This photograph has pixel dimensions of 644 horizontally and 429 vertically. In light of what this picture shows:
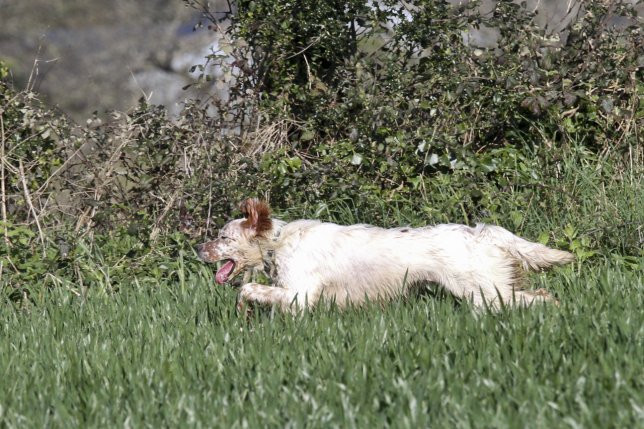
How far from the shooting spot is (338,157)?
7.81m

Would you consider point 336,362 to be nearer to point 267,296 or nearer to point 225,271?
point 267,296

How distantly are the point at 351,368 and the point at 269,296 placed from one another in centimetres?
153

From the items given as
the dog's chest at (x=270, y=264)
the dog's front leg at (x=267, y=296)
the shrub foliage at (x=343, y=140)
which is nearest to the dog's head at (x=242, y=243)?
the dog's chest at (x=270, y=264)

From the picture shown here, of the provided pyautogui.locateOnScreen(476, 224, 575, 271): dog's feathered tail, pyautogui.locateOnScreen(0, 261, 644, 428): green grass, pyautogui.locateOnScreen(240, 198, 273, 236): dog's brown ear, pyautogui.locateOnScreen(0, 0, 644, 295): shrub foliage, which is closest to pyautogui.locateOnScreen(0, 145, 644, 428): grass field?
pyautogui.locateOnScreen(0, 261, 644, 428): green grass

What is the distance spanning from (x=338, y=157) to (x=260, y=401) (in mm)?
3974

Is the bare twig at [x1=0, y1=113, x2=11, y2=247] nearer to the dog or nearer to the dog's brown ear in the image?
the dog

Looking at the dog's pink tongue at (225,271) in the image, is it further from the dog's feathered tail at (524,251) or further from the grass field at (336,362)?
the dog's feathered tail at (524,251)

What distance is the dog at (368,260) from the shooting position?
554 centimetres

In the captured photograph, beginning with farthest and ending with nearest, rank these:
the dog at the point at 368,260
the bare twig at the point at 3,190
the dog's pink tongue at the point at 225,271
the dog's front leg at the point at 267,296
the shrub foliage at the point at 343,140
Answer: the shrub foliage at the point at 343,140 → the bare twig at the point at 3,190 → the dog's pink tongue at the point at 225,271 → the dog's front leg at the point at 267,296 → the dog at the point at 368,260

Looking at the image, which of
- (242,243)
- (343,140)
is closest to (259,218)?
(242,243)

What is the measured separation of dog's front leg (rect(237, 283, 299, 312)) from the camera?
18.9 ft

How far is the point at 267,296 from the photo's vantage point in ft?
18.9

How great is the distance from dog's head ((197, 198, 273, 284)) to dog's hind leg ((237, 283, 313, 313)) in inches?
16.2

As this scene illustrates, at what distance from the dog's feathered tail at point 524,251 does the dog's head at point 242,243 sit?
1.37m
